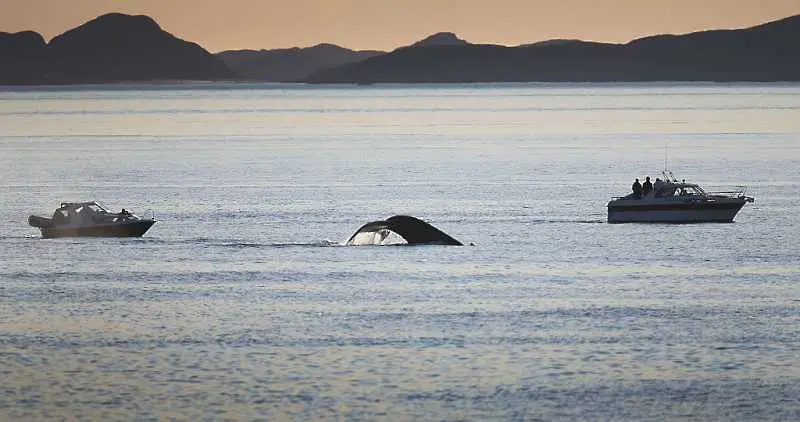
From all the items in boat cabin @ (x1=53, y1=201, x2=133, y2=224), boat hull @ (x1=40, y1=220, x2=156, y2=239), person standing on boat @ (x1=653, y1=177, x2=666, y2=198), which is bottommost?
boat hull @ (x1=40, y1=220, x2=156, y2=239)

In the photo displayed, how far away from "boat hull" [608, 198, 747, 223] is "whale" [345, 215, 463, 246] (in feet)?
45.0

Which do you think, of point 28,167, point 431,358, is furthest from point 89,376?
point 28,167

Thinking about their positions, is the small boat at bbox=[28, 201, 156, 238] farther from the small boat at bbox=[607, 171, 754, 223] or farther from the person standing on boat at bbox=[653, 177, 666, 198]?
the person standing on boat at bbox=[653, 177, 666, 198]

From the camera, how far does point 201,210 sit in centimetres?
9388

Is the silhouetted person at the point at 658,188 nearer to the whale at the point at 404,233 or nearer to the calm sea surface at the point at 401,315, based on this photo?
the calm sea surface at the point at 401,315

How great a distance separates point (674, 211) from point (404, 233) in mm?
18017

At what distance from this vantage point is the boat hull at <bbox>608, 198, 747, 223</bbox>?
8275cm

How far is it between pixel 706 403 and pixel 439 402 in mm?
5975

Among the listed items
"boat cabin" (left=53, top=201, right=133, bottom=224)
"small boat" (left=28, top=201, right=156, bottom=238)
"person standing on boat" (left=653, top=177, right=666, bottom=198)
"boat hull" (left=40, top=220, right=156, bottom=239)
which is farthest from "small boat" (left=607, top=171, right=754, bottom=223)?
"boat cabin" (left=53, top=201, right=133, bottom=224)

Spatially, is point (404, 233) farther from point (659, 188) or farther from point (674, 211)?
point (659, 188)

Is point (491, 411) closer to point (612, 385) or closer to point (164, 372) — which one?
point (612, 385)

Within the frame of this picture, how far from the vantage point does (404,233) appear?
71.9 metres

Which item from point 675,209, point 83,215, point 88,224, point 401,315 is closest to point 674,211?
point 675,209

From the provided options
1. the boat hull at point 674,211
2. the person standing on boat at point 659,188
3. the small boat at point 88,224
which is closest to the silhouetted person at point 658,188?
the person standing on boat at point 659,188
